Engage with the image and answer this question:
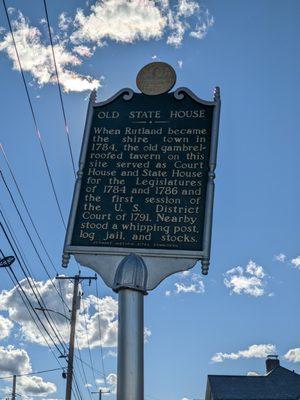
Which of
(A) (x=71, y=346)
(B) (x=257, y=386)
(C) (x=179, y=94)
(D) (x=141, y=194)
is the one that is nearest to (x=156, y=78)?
(C) (x=179, y=94)

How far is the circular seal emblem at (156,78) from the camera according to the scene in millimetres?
→ 8047

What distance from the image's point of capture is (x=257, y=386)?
33.9 meters

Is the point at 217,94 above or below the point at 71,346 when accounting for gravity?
above

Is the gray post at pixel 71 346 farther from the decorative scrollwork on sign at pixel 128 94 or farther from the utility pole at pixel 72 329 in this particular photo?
the decorative scrollwork on sign at pixel 128 94

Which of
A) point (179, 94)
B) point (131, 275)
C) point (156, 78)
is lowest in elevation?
point (131, 275)

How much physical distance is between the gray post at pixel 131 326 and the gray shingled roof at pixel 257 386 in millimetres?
27768

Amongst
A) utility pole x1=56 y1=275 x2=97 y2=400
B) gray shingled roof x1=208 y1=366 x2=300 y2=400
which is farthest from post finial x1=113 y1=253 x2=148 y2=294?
gray shingled roof x1=208 y1=366 x2=300 y2=400

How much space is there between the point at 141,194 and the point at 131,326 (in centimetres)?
175

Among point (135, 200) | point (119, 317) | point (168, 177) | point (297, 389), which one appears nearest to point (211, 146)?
point (168, 177)

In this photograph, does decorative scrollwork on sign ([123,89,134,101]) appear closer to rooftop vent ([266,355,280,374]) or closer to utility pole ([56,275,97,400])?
utility pole ([56,275,97,400])

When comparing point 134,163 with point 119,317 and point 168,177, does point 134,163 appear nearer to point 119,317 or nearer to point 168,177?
point 168,177

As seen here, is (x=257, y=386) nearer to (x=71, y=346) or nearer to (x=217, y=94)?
(x=71, y=346)

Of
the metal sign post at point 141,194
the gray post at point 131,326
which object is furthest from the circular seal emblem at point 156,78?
the gray post at point 131,326

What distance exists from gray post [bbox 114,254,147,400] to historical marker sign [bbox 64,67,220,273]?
333 mm
